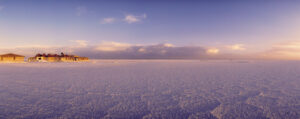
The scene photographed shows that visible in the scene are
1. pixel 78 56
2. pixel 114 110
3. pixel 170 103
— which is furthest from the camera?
pixel 78 56

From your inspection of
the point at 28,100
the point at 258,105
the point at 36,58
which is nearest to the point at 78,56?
the point at 36,58

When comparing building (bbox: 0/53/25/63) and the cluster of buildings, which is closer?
building (bbox: 0/53/25/63)

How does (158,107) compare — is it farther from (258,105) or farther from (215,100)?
(258,105)

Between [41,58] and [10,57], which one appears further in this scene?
[41,58]

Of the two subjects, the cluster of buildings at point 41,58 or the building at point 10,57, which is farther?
the cluster of buildings at point 41,58

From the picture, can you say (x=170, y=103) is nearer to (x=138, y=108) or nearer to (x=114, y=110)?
(x=138, y=108)

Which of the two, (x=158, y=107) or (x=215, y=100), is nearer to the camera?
(x=158, y=107)

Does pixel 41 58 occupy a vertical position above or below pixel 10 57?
below

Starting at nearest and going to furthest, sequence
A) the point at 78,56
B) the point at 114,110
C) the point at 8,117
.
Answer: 1. the point at 8,117
2. the point at 114,110
3. the point at 78,56

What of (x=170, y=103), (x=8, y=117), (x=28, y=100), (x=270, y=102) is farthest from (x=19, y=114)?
(x=270, y=102)
